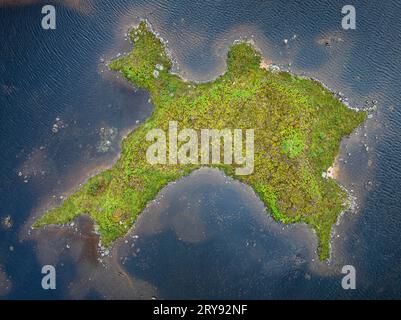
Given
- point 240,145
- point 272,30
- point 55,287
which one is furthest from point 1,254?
point 272,30

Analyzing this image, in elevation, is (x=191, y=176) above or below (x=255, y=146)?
below

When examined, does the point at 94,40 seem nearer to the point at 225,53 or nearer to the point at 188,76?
the point at 188,76

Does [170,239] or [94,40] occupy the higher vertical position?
[94,40]
